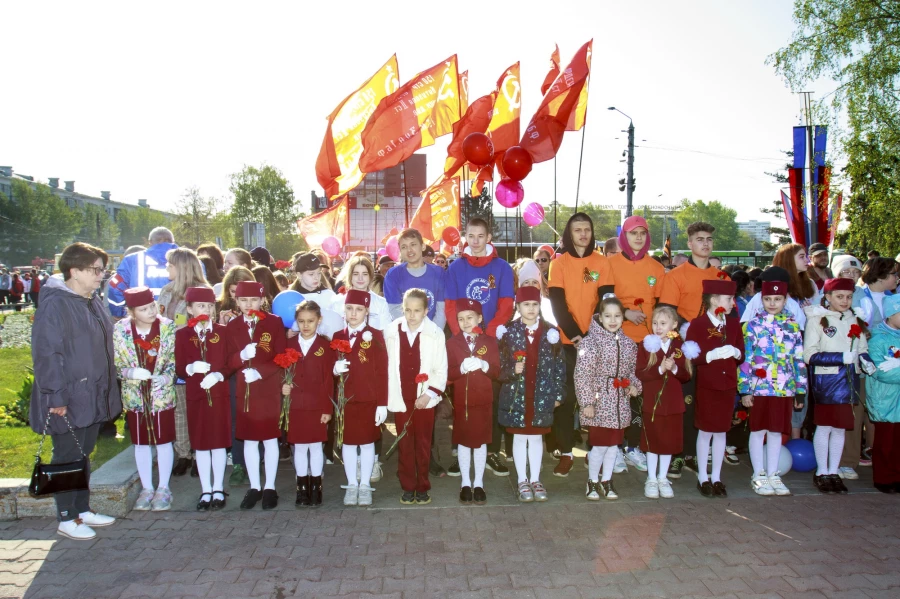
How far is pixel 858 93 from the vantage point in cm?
979

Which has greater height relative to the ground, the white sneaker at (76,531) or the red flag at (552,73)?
the red flag at (552,73)

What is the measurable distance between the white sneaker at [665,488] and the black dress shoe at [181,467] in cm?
426

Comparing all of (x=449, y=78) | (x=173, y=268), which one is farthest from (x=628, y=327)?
(x=449, y=78)

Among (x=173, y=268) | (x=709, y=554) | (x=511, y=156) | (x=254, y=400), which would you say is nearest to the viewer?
(x=709, y=554)

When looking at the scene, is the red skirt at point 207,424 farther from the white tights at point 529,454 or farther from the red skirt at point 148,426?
the white tights at point 529,454

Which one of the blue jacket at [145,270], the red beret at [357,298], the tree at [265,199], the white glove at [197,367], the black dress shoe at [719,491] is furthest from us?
the tree at [265,199]

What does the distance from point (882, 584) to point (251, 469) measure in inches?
174

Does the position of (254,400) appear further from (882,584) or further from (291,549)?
(882,584)

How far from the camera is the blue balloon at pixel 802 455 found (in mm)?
5562

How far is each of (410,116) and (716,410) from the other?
6.76 metres

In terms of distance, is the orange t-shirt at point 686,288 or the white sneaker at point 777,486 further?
the orange t-shirt at point 686,288

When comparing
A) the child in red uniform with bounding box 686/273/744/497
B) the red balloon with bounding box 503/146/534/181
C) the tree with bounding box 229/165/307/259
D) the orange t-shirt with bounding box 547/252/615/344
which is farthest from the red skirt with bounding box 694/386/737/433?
the tree with bounding box 229/165/307/259

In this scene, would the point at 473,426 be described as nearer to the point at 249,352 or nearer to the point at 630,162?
the point at 249,352

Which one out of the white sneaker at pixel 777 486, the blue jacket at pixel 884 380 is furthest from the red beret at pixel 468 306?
the blue jacket at pixel 884 380
